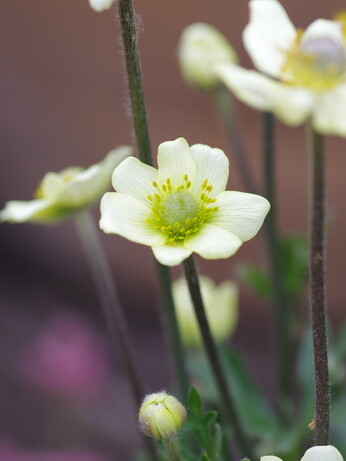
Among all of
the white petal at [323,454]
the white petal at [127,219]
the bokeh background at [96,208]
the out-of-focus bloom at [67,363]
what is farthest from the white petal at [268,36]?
the out-of-focus bloom at [67,363]

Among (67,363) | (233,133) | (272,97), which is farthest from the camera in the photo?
(67,363)

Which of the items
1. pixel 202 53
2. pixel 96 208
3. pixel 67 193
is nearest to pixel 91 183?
pixel 67 193

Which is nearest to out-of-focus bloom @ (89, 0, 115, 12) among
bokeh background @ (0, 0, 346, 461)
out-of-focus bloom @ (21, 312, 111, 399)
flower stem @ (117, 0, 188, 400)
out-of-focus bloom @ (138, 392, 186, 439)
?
flower stem @ (117, 0, 188, 400)

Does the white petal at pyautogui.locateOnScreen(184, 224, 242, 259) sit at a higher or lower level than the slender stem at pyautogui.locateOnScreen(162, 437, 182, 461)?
higher

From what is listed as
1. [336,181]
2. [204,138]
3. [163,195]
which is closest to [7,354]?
[204,138]

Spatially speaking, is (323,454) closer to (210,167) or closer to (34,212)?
(210,167)

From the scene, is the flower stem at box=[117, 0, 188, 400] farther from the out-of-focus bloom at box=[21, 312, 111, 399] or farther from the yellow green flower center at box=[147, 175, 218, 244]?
the out-of-focus bloom at box=[21, 312, 111, 399]
